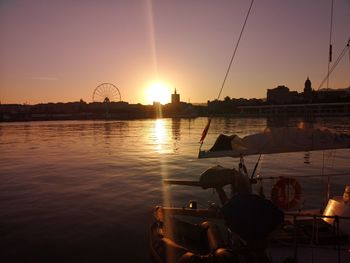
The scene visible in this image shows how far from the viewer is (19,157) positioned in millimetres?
48656

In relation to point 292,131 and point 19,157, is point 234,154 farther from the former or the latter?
point 19,157

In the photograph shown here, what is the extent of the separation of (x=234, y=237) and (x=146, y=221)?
31.1ft

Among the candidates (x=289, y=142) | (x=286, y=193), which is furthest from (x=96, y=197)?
(x=289, y=142)

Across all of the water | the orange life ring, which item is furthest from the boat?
the water

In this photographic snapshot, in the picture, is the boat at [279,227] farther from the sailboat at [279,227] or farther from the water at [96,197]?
the water at [96,197]

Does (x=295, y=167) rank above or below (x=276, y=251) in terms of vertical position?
below

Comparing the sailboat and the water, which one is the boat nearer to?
the sailboat

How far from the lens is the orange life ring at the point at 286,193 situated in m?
13.6

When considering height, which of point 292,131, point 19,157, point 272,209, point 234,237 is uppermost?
point 292,131

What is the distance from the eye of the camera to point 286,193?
13797 mm

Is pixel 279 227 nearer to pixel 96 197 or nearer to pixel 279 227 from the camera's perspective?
pixel 279 227

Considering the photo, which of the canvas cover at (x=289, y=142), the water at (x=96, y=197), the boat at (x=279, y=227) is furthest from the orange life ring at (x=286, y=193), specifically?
the water at (x=96, y=197)

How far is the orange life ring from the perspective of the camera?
13617 millimetres

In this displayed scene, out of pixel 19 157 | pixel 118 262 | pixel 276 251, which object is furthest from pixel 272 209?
pixel 19 157
